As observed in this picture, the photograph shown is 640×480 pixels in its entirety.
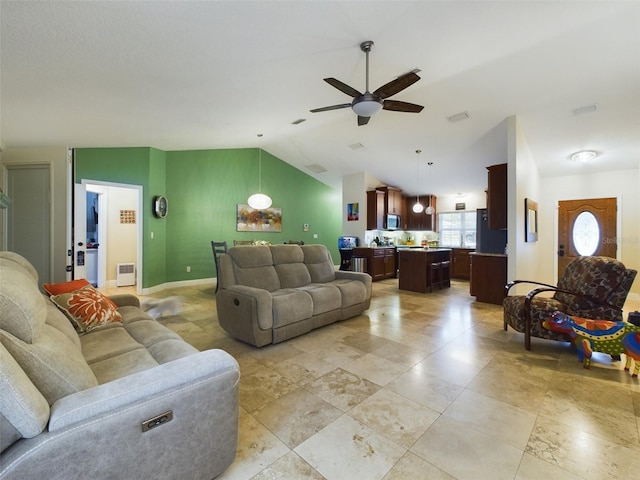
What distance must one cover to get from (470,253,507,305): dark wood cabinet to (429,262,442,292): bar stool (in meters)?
0.90

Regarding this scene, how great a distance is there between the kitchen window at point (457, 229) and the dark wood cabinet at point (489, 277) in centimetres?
318

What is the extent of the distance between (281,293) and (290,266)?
25.2 inches

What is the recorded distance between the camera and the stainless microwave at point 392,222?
770 centimetres

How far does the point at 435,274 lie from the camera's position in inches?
240

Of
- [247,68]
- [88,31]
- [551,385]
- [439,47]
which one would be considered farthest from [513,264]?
[88,31]

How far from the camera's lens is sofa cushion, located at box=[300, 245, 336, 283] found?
4.11 metres

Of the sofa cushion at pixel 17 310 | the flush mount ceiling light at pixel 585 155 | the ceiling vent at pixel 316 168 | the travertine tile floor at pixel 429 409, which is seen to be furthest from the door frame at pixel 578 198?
the sofa cushion at pixel 17 310

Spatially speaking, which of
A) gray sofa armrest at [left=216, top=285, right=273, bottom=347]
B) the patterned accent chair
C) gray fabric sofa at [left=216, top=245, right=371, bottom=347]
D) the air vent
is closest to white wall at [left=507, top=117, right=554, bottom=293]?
the patterned accent chair

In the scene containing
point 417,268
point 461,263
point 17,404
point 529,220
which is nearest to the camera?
point 17,404

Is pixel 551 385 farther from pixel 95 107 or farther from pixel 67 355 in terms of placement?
pixel 95 107

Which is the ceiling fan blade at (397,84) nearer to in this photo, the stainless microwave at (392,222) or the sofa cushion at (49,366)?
the sofa cushion at (49,366)

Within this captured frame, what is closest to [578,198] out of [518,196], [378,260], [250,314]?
[518,196]

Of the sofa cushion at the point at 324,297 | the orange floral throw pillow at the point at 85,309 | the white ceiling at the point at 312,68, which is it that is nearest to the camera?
the orange floral throw pillow at the point at 85,309

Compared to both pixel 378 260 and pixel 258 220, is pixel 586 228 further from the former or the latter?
pixel 258 220
